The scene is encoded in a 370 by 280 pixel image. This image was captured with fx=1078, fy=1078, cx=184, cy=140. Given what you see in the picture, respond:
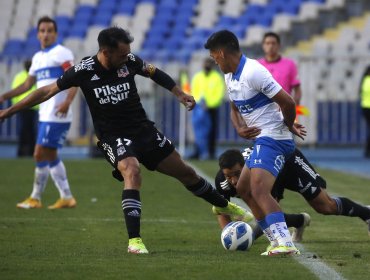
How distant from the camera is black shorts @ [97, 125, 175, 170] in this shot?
963cm

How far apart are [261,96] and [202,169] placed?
12159 millimetres

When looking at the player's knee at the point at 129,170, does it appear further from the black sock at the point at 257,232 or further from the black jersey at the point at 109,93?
the black sock at the point at 257,232

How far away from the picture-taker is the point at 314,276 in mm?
7855

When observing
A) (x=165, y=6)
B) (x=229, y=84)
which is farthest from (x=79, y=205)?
(x=165, y=6)

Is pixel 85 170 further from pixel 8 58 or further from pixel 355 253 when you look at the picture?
pixel 355 253

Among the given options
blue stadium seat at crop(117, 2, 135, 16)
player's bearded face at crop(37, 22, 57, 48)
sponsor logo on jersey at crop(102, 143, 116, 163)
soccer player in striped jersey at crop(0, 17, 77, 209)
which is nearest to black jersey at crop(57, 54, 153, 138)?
sponsor logo on jersey at crop(102, 143, 116, 163)

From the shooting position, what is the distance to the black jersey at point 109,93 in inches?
381

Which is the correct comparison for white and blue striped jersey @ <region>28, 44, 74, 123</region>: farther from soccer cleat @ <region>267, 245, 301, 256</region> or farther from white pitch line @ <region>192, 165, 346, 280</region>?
soccer cleat @ <region>267, 245, 301, 256</region>

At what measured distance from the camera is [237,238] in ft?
31.4

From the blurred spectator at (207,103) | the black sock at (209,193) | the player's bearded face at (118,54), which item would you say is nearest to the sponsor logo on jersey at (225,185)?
the black sock at (209,193)

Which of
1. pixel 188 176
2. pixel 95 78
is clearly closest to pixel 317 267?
pixel 188 176

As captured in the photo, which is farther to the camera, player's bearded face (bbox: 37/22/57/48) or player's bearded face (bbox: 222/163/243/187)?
player's bearded face (bbox: 37/22/57/48)

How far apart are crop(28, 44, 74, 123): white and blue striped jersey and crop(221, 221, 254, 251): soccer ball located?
4.51 m

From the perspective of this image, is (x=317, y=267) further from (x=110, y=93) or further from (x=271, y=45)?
(x=271, y=45)
